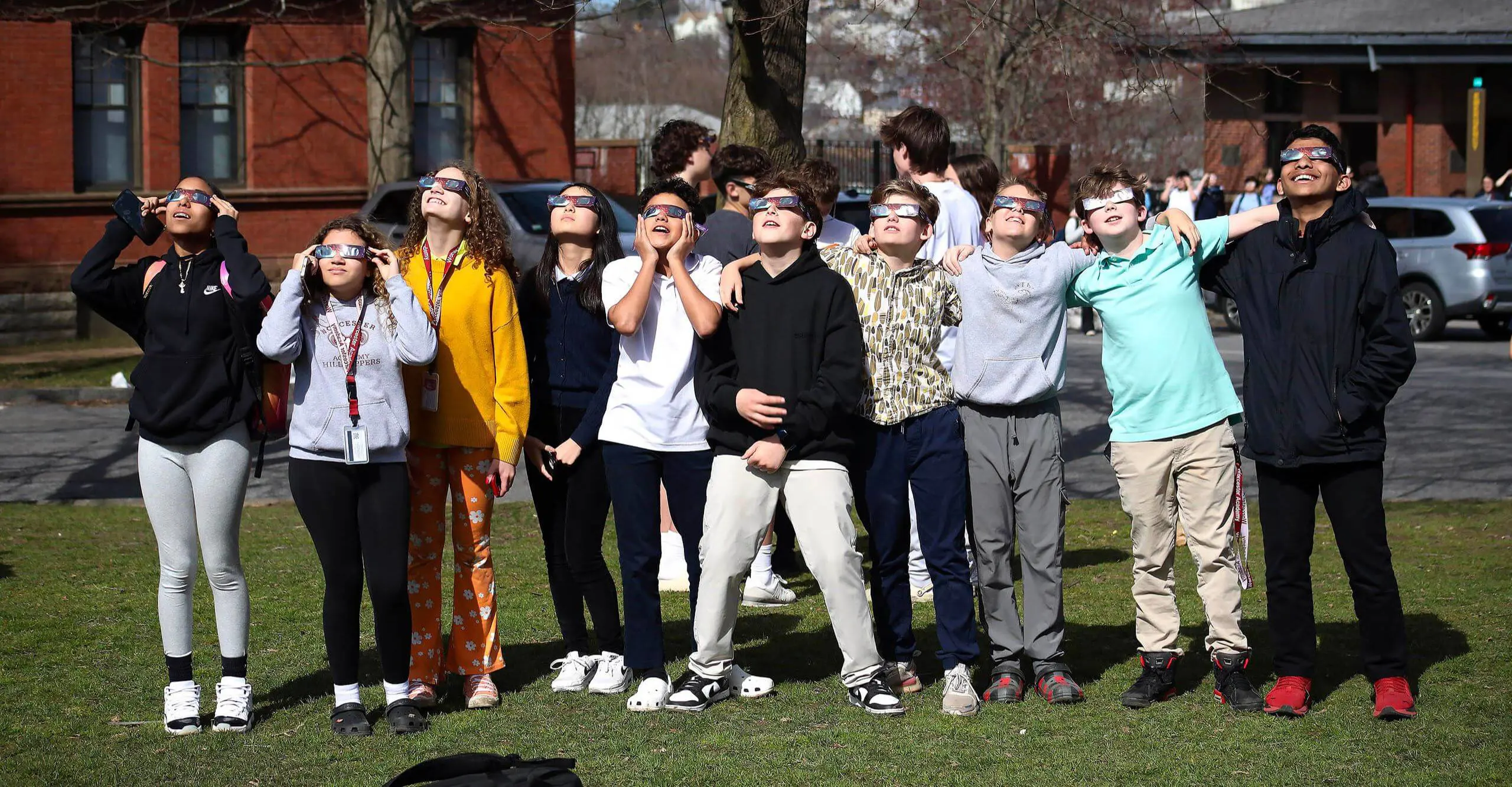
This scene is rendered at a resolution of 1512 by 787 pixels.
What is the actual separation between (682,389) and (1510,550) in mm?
5285

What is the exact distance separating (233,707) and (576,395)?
5.46 feet

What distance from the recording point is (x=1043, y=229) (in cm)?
576

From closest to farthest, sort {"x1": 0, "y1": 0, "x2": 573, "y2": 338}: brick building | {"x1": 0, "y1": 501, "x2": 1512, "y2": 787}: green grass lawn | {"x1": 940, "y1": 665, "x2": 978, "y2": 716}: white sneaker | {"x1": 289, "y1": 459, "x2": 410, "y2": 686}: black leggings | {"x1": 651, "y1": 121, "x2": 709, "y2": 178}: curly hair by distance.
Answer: {"x1": 0, "y1": 501, "x2": 1512, "y2": 787}: green grass lawn → {"x1": 289, "y1": 459, "x2": 410, "y2": 686}: black leggings → {"x1": 940, "y1": 665, "x2": 978, "y2": 716}: white sneaker → {"x1": 651, "y1": 121, "x2": 709, "y2": 178}: curly hair → {"x1": 0, "y1": 0, "x2": 573, "y2": 338}: brick building

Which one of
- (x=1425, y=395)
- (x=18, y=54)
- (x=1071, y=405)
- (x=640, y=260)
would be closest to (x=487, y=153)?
(x=18, y=54)

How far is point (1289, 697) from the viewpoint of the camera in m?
5.38

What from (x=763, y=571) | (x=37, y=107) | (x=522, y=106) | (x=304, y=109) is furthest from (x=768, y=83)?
(x=37, y=107)

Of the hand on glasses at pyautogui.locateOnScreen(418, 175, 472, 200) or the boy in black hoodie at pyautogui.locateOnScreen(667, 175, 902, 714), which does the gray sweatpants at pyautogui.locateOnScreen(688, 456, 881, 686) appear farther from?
the hand on glasses at pyautogui.locateOnScreen(418, 175, 472, 200)

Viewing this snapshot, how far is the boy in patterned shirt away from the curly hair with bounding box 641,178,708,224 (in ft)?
1.38

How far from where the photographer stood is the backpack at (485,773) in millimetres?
4203

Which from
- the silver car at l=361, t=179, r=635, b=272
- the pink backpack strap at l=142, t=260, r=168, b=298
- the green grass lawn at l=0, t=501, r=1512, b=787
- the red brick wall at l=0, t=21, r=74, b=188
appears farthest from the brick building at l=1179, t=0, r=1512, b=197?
the pink backpack strap at l=142, t=260, r=168, b=298

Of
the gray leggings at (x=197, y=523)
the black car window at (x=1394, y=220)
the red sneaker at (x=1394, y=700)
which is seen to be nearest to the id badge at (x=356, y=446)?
the gray leggings at (x=197, y=523)

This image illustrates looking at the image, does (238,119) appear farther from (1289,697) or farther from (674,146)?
(1289,697)

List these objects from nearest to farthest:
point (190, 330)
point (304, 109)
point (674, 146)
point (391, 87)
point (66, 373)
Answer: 1. point (190, 330)
2. point (674, 146)
3. point (66, 373)
4. point (391, 87)
5. point (304, 109)

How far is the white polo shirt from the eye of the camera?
5605 mm
